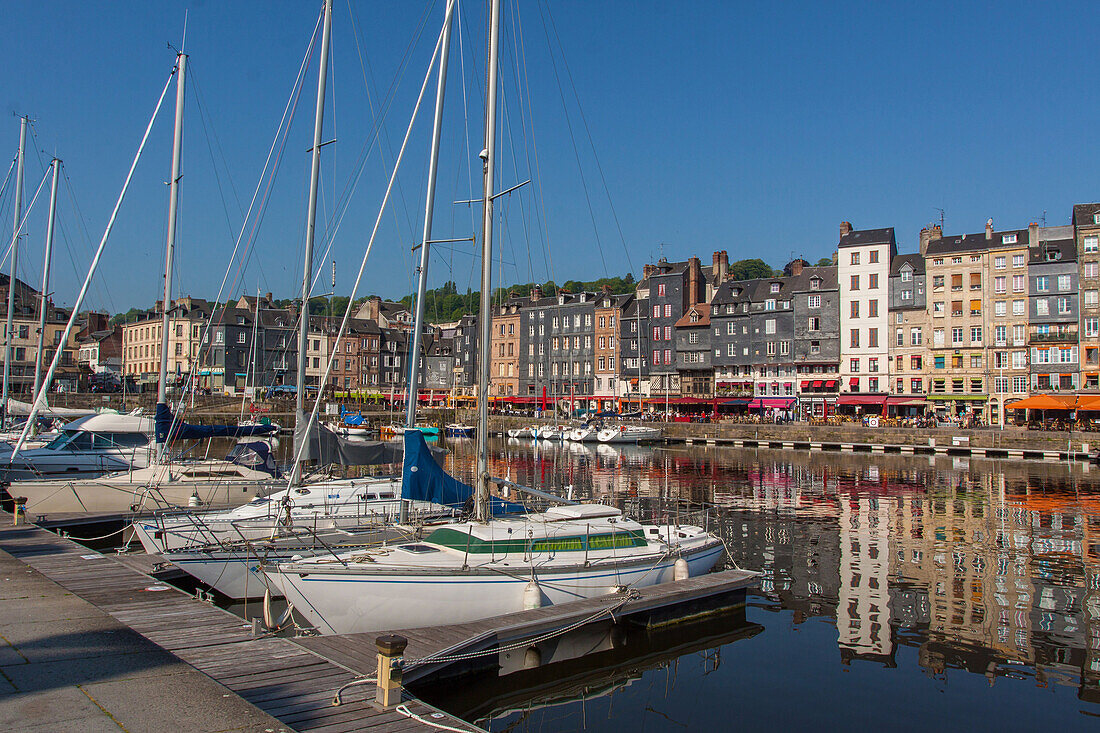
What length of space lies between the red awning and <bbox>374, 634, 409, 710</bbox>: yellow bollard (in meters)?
81.0

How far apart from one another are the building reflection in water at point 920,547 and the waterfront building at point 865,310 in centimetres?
2894

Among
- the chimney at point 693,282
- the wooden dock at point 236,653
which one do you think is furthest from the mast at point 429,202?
the chimney at point 693,282

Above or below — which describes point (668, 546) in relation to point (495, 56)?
below

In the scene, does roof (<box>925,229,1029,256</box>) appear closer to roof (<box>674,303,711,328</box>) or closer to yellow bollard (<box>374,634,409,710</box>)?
roof (<box>674,303,711,328</box>)

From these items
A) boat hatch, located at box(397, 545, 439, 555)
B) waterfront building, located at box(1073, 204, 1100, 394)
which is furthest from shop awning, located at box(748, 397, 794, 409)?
boat hatch, located at box(397, 545, 439, 555)

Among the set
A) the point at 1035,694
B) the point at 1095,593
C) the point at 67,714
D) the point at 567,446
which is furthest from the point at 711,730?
the point at 567,446

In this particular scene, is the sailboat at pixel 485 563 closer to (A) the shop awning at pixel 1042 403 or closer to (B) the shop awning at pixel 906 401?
(A) the shop awning at pixel 1042 403

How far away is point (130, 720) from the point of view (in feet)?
27.8

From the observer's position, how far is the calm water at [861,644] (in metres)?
13.5

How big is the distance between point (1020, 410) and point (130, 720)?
83.3 meters

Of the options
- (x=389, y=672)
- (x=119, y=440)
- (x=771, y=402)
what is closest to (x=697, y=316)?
(x=771, y=402)

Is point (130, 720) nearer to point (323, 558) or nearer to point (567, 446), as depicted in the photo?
point (323, 558)

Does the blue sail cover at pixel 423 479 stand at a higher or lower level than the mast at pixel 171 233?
lower

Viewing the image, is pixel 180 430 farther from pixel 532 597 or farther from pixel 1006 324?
pixel 1006 324
